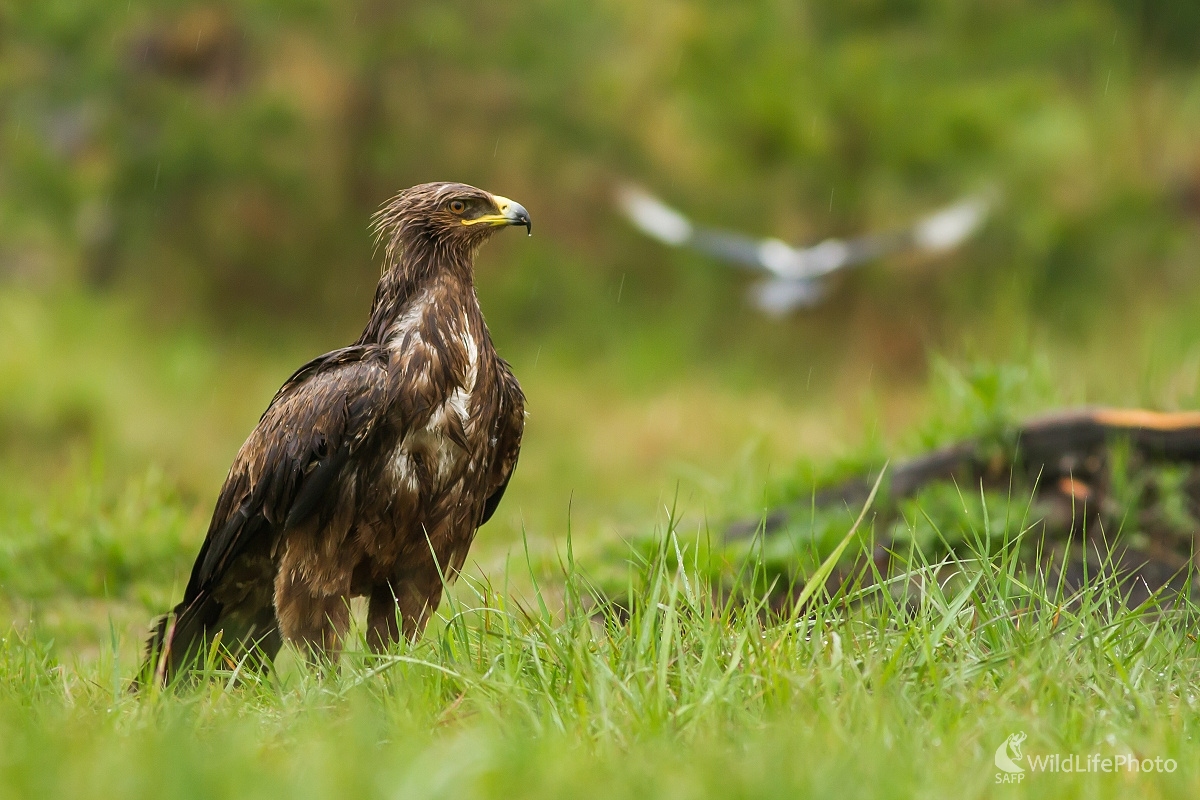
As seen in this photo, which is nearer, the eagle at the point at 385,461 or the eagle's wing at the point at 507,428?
the eagle at the point at 385,461

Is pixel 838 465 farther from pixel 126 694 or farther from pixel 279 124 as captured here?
pixel 279 124

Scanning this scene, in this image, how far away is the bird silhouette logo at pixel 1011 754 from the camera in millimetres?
2654

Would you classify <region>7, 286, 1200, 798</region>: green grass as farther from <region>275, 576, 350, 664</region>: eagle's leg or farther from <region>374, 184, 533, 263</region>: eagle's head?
<region>374, 184, 533, 263</region>: eagle's head

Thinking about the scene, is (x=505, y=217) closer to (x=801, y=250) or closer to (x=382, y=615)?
(x=382, y=615)

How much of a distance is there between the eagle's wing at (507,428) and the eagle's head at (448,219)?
1.42ft

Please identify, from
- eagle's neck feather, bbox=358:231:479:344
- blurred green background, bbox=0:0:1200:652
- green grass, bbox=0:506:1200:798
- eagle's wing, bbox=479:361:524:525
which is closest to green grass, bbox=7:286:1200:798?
green grass, bbox=0:506:1200:798

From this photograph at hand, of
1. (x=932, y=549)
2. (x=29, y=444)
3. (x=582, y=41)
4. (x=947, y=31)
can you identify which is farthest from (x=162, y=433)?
(x=947, y=31)

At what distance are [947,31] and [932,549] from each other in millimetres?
9174

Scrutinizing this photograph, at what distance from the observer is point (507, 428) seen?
432cm

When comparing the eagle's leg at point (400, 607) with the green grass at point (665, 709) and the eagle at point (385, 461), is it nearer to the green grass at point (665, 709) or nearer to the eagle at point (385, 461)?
the eagle at point (385, 461)

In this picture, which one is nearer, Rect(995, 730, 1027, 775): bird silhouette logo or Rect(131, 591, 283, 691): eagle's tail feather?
Rect(995, 730, 1027, 775): bird silhouette logo

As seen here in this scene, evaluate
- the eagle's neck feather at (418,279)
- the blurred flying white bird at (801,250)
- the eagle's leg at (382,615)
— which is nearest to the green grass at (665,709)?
the eagle's leg at (382,615)

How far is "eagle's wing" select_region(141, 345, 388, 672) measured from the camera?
13.1 ft

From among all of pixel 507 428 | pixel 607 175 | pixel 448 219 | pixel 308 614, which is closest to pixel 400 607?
pixel 308 614
